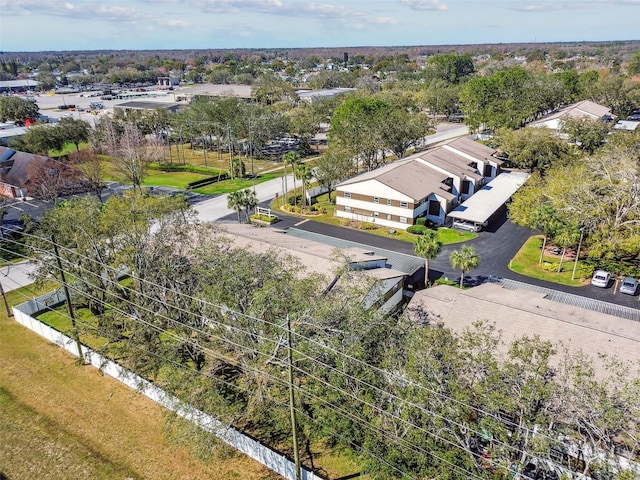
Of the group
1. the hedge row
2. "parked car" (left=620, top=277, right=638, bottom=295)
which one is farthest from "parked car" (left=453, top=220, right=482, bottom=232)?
the hedge row

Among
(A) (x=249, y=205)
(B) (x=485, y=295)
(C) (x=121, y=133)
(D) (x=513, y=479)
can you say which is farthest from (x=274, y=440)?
(C) (x=121, y=133)

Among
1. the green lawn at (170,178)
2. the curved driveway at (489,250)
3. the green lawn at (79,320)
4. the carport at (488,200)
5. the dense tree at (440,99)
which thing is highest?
the dense tree at (440,99)

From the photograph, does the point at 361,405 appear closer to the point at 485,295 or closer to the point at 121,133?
the point at 485,295

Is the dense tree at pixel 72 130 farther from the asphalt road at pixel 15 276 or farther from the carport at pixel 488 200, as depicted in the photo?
the carport at pixel 488 200

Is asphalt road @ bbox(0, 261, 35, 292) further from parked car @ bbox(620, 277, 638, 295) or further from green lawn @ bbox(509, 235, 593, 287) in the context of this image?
parked car @ bbox(620, 277, 638, 295)

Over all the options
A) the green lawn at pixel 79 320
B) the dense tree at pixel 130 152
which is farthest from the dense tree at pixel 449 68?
the green lawn at pixel 79 320

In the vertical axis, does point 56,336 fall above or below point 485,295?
below

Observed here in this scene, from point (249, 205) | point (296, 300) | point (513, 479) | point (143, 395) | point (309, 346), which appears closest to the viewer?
point (513, 479)
